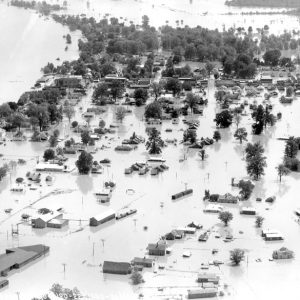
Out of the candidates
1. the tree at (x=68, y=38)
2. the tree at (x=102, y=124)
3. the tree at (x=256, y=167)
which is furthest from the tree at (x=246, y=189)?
the tree at (x=68, y=38)

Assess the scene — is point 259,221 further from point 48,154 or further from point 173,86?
point 173,86

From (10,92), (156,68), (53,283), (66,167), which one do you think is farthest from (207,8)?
(53,283)

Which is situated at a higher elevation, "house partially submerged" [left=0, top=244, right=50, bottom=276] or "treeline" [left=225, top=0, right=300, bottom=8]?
"treeline" [left=225, top=0, right=300, bottom=8]

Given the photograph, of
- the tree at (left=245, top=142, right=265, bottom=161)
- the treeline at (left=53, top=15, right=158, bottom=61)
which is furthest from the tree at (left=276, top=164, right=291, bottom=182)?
the treeline at (left=53, top=15, right=158, bottom=61)

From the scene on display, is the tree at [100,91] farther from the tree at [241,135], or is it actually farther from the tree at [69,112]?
the tree at [241,135]

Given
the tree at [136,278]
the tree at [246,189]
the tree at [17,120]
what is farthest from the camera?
the tree at [17,120]

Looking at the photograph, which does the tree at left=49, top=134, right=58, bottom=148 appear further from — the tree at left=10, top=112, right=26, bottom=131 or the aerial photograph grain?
the tree at left=10, top=112, right=26, bottom=131

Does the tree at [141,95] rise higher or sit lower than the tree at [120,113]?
higher
